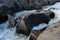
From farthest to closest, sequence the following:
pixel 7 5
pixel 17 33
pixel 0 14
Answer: pixel 7 5 → pixel 0 14 → pixel 17 33

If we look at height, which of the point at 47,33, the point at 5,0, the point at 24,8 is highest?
the point at 47,33

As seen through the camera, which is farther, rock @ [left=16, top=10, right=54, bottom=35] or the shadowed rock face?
the shadowed rock face

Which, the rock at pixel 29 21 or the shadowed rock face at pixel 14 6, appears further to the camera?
the shadowed rock face at pixel 14 6

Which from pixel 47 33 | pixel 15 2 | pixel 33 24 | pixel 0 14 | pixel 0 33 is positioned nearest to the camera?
pixel 47 33

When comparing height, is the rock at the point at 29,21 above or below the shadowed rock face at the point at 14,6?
above

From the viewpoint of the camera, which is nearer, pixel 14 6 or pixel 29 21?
pixel 29 21

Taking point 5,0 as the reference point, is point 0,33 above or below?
below

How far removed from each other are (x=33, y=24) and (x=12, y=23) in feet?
5.76

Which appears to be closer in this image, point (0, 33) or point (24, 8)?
point (0, 33)

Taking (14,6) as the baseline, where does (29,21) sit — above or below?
above

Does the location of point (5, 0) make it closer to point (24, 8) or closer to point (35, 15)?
point (24, 8)

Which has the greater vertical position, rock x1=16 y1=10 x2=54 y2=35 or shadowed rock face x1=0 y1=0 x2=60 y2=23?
rock x1=16 y1=10 x2=54 y2=35

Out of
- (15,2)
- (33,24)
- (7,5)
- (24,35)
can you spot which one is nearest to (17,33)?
(24,35)

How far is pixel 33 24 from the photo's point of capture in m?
5.77
